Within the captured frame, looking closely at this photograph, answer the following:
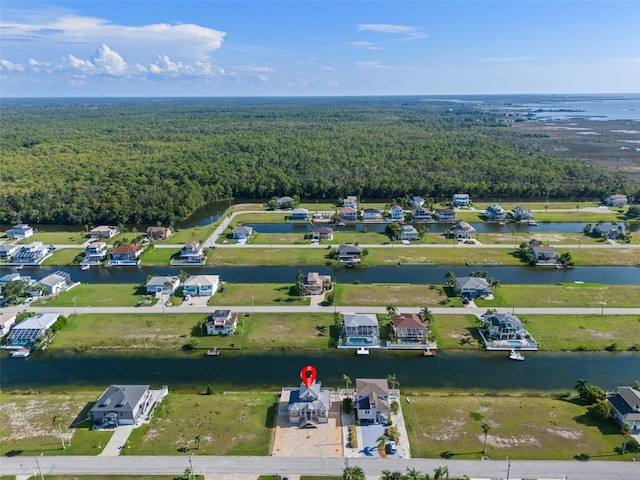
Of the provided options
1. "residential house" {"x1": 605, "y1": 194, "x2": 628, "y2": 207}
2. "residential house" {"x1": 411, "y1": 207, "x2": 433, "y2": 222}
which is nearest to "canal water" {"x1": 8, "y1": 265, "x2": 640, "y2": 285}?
"residential house" {"x1": 411, "y1": 207, "x2": 433, "y2": 222}

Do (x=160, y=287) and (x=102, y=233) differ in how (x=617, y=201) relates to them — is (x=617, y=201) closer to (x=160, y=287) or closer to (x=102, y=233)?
(x=160, y=287)

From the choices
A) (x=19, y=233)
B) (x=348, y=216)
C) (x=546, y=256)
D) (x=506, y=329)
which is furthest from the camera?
(x=348, y=216)

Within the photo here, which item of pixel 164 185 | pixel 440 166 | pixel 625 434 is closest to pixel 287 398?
pixel 625 434

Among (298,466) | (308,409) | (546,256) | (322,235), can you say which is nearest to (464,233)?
(546,256)

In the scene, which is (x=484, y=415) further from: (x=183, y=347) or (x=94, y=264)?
(x=94, y=264)

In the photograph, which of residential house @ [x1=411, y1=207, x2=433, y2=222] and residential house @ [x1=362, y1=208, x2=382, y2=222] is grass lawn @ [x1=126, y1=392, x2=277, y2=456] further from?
residential house @ [x1=411, y1=207, x2=433, y2=222]

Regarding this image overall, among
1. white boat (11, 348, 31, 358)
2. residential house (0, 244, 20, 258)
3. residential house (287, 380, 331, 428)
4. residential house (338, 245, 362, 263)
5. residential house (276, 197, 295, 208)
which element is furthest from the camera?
residential house (276, 197, 295, 208)

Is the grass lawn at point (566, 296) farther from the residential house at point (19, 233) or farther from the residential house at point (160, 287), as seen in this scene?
the residential house at point (19, 233)
